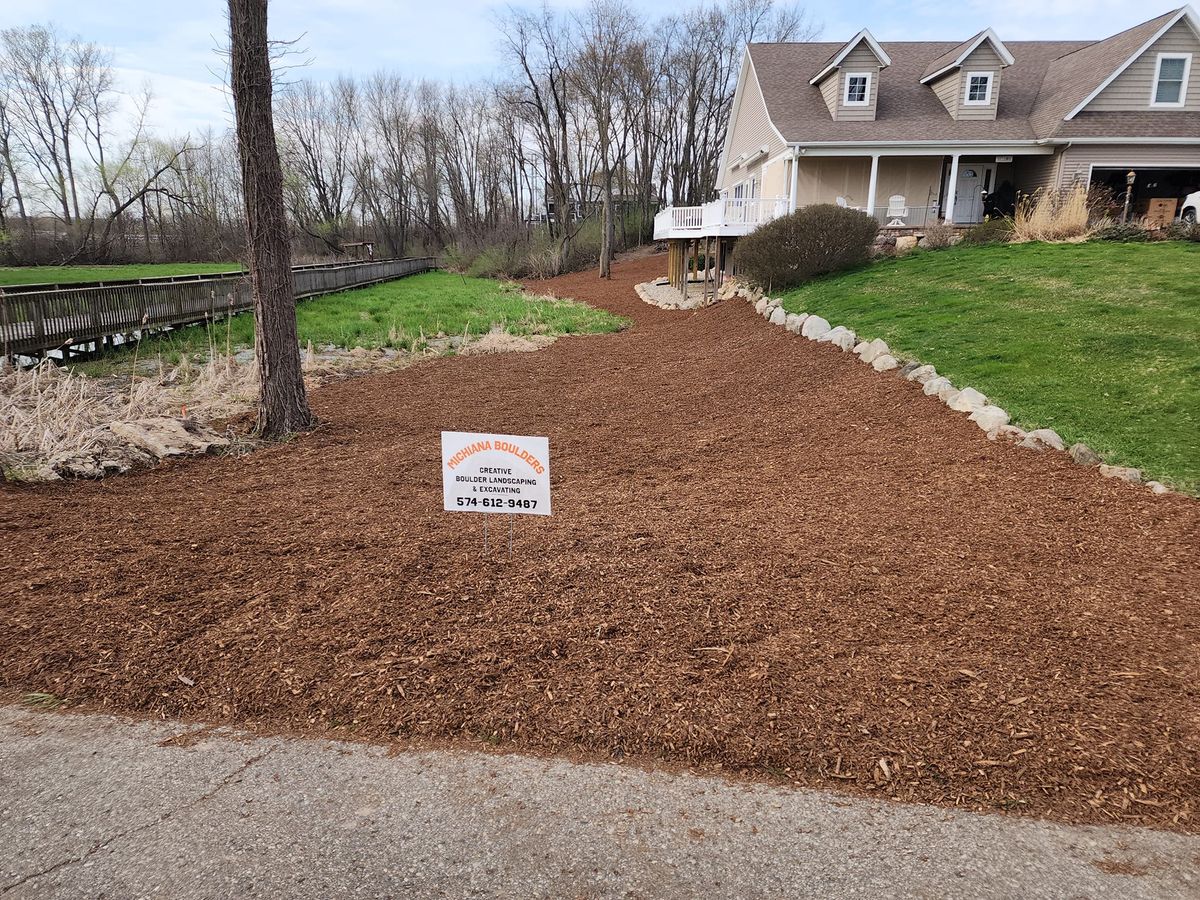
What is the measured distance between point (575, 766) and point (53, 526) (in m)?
3.77

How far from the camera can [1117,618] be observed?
329cm

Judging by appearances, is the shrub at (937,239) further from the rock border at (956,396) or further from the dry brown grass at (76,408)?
the dry brown grass at (76,408)

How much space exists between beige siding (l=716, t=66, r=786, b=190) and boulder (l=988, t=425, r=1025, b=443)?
1637 centimetres

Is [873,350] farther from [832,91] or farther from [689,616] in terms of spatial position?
[832,91]

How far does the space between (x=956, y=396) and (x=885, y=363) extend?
1526 millimetres

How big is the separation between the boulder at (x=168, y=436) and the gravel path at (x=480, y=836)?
3.88 metres

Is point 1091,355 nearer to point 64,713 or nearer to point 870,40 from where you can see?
point 64,713

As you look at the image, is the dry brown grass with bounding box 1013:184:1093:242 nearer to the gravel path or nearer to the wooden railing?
the wooden railing

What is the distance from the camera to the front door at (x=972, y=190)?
20.8m

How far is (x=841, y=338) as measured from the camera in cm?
947

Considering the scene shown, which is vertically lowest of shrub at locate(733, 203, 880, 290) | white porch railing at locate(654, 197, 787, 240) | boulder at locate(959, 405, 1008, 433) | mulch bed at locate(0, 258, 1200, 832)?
mulch bed at locate(0, 258, 1200, 832)

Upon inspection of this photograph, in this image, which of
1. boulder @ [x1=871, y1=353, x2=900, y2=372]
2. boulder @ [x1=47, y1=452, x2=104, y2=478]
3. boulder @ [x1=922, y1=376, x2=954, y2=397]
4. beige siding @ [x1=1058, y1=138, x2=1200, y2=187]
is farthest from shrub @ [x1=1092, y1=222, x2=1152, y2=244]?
boulder @ [x1=47, y1=452, x2=104, y2=478]

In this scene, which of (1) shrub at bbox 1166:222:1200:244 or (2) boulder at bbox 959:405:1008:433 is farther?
(1) shrub at bbox 1166:222:1200:244

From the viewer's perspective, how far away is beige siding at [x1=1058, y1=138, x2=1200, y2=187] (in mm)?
18609
